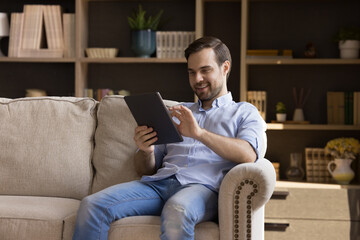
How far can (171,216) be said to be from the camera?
2115mm

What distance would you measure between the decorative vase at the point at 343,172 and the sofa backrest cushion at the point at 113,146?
1653 millimetres

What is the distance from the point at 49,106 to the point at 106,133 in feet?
1.13

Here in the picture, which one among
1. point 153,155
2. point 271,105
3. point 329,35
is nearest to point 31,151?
point 153,155

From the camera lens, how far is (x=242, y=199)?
2213 millimetres

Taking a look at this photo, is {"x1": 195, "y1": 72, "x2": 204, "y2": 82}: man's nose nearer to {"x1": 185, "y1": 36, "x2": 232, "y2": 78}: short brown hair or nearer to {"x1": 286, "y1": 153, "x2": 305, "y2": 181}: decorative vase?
{"x1": 185, "y1": 36, "x2": 232, "y2": 78}: short brown hair

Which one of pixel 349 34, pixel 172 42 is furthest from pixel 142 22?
pixel 349 34

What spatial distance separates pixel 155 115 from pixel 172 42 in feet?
6.32

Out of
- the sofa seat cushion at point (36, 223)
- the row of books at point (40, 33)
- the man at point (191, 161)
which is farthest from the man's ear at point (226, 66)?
the row of books at point (40, 33)

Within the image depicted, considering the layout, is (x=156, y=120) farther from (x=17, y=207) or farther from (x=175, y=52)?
(x=175, y=52)

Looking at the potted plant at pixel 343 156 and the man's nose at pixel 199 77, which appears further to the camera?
the potted plant at pixel 343 156

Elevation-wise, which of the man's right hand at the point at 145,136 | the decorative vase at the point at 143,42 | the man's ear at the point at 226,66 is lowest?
the man's right hand at the point at 145,136

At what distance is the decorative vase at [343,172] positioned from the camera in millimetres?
3865

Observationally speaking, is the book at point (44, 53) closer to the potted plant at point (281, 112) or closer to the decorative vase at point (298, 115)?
the potted plant at point (281, 112)

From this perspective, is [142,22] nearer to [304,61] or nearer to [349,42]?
[304,61]
